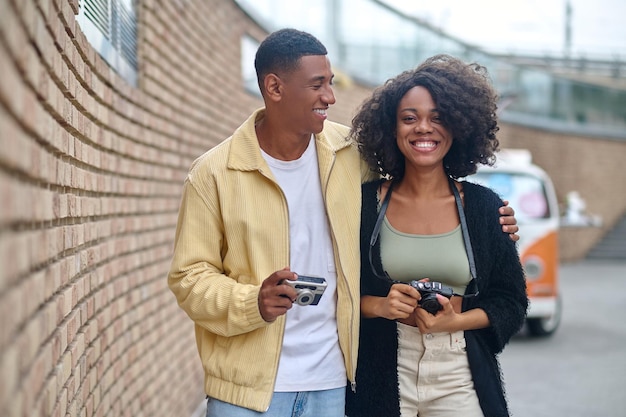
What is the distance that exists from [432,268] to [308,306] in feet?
1.55

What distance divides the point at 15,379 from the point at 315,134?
1.80 m

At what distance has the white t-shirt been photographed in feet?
10.6

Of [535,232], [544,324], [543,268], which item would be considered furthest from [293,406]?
[544,324]

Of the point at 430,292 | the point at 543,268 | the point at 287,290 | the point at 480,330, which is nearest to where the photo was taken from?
the point at 287,290

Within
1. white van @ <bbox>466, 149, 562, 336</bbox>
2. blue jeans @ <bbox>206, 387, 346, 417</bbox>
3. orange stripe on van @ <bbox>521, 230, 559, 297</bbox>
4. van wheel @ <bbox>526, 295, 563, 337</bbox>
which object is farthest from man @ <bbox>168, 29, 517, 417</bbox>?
van wheel @ <bbox>526, 295, 563, 337</bbox>

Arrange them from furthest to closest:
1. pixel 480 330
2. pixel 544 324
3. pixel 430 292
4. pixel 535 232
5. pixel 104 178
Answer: pixel 544 324 < pixel 535 232 < pixel 104 178 < pixel 480 330 < pixel 430 292

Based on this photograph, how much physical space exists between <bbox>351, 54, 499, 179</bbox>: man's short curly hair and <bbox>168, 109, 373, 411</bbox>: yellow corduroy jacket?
35 centimetres

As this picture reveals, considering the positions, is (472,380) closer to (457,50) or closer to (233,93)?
(233,93)

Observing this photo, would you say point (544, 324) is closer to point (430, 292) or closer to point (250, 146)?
point (430, 292)

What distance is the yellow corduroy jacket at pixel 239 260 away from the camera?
3162mm

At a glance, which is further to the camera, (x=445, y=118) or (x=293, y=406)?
(x=445, y=118)

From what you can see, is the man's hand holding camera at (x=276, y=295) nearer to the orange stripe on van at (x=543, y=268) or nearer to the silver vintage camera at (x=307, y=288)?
the silver vintage camera at (x=307, y=288)

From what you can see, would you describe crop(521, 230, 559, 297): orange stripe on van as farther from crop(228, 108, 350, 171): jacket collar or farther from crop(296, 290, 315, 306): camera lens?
crop(296, 290, 315, 306): camera lens

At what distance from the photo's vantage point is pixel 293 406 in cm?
322
